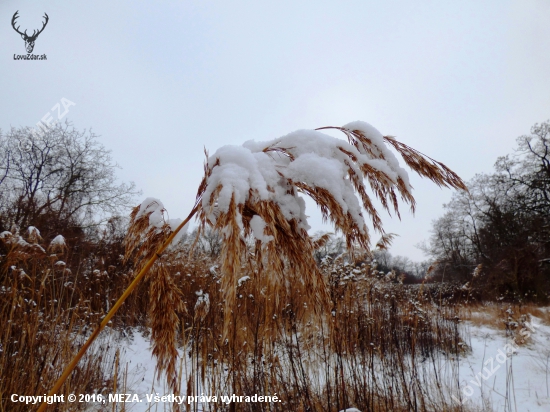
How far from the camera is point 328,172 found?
927 mm

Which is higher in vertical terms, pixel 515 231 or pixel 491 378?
pixel 515 231

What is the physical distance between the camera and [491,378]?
4742mm

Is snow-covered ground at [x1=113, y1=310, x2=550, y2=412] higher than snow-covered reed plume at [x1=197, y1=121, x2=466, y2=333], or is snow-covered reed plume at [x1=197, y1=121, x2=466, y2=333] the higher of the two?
snow-covered reed plume at [x1=197, y1=121, x2=466, y2=333]

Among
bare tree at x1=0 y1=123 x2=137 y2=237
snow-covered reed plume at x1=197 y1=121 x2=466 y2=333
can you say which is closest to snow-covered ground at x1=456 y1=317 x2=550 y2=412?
snow-covered reed plume at x1=197 y1=121 x2=466 y2=333

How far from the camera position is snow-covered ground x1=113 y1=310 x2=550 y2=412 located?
3.39 m

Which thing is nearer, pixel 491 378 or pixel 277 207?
pixel 277 207

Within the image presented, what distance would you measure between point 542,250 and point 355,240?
69.3 feet

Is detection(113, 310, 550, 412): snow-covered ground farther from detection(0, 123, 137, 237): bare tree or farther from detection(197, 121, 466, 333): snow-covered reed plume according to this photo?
detection(0, 123, 137, 237): bare tree

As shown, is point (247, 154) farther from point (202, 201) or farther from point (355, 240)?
point (355, 240)

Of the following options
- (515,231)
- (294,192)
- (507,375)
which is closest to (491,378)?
(507,375)

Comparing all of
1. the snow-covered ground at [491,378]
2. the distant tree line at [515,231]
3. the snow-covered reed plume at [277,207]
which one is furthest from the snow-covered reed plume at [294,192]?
the distant tree line at [515,231]

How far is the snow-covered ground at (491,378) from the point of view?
3.39 meters

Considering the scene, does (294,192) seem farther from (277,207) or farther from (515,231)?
(515,231)

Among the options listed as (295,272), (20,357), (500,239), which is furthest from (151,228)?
(500,239)
